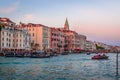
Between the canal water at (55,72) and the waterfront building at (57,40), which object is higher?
the waterfront building at (57,40)

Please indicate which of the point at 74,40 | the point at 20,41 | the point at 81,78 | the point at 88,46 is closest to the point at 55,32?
the point at 74,40

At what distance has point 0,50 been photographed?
68.0 metres

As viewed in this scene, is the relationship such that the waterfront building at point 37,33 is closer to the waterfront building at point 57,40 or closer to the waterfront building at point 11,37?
the waterfront building at point 11,37

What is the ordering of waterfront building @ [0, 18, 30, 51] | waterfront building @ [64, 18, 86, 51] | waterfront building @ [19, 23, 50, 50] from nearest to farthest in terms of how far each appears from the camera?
1. waterfront building @ [0, 18, 30, 51]
2. waterfront building @ [19, 23, 50, 50]
3. waterfront building @ [64, 18, 86, 51]

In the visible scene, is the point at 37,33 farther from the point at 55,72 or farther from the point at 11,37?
the point at 55,72

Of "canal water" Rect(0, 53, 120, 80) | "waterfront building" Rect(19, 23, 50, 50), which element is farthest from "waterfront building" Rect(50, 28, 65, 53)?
"canal water" Rect(0, 53, 120, 80)

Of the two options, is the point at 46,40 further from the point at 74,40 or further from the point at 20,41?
the point at 74,40

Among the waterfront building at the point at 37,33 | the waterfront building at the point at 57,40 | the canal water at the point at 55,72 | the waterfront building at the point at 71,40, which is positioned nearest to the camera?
the canal water at the point at 55,72

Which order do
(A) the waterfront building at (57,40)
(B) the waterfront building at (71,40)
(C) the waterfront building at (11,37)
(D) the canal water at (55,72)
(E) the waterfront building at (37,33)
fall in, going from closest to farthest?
(D) the canal water at (55,72)
(C) the waterfront building at (11,37)
(E) the waterfront building at (37,33)
(A) the waterfront building at (57,40)
(B) the waterfront building at (71,40)

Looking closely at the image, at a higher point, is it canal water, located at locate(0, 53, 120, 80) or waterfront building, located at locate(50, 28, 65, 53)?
waterfront building, located at locate(50, 28, 65, 53)

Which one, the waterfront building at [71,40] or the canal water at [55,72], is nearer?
the canal water at [55,72]

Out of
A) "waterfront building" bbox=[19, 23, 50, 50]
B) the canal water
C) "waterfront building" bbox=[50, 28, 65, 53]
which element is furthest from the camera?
"waterfront building" bbox=[50, 28, 65, 53]

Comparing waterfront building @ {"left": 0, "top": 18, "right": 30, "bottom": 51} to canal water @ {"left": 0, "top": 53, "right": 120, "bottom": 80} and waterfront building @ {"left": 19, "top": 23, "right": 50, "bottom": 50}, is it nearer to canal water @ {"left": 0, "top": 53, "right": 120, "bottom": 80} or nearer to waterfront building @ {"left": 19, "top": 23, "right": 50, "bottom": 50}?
waterfront building @ {"left": 19, "top": 23, "right": 50, "bottom": 50}

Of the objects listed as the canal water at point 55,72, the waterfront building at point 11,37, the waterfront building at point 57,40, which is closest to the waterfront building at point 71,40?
the waterfront building at point 57,40
